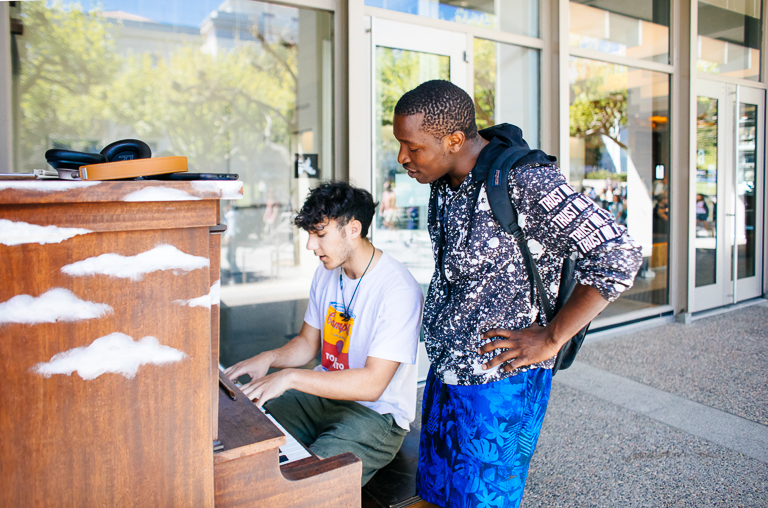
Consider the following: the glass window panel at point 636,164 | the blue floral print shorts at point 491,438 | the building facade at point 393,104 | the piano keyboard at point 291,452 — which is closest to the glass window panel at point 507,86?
the building facade at point 393,104

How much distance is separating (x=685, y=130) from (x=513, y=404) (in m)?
5.23

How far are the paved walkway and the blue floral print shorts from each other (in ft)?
3.29

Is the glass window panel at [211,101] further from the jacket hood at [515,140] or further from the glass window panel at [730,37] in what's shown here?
the glass window panel at [730,37]

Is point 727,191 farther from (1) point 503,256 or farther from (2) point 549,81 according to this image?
(1) point 503,256

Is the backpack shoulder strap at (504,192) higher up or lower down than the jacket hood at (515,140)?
lower down

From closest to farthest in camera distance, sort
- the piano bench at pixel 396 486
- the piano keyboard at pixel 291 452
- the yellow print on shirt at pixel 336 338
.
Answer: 1. the piano keyboard at pixel 291 452
2. the piano bench at pixel 396 486
3. the yellow print on shirt at pixel 336 338

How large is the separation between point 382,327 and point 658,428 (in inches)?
88.4

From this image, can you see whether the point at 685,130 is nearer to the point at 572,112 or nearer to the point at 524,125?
the point at 572,112

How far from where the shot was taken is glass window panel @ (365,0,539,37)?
3.92 metres

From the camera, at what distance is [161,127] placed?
26.6 feet

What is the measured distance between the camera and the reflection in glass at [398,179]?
3.90 metres

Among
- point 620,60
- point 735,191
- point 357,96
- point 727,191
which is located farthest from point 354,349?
point 735,191

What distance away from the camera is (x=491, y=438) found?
5.06ft

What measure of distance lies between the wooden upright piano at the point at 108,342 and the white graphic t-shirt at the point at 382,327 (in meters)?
0.92
